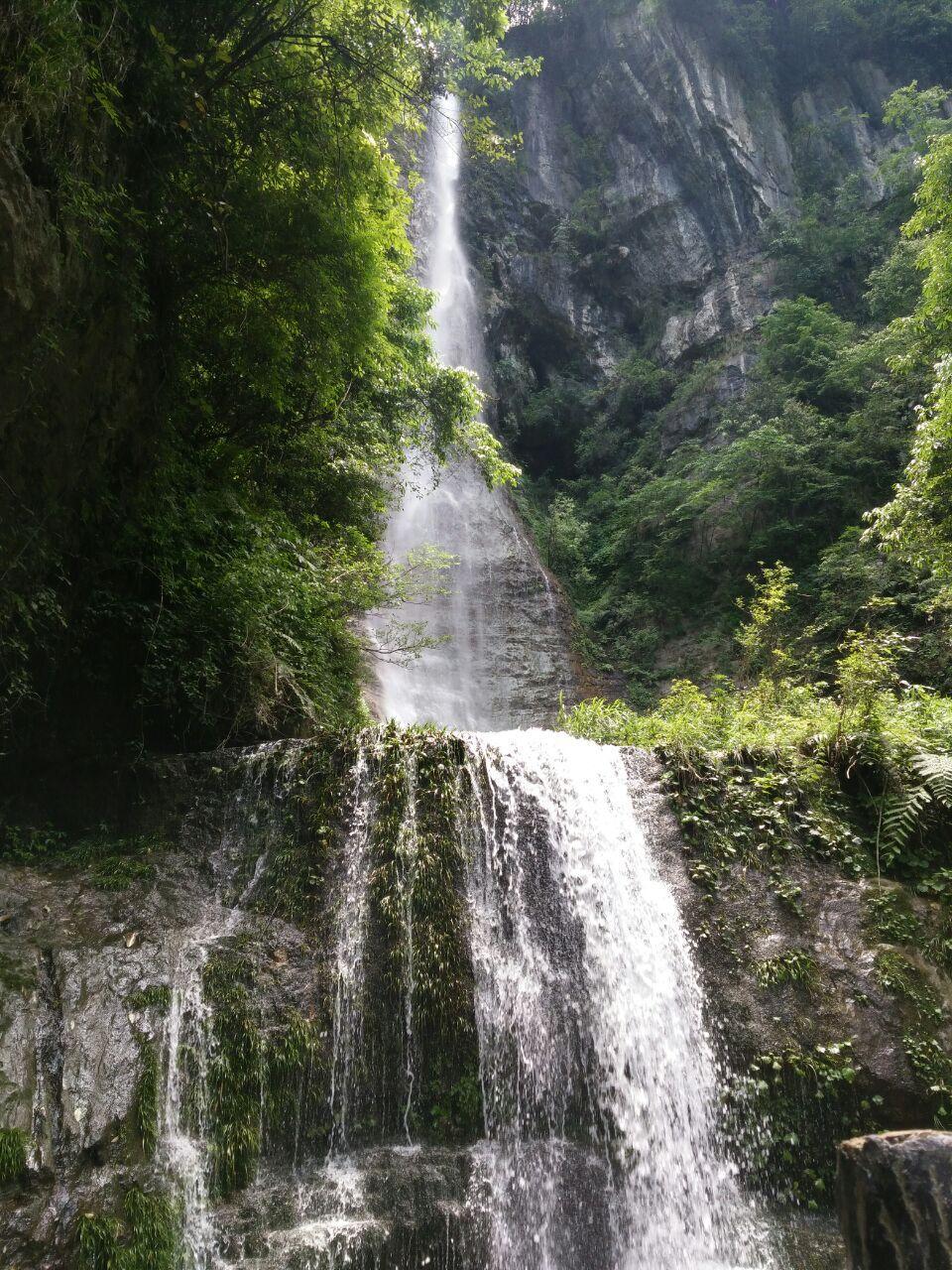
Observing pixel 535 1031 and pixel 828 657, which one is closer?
pixel 535 1031

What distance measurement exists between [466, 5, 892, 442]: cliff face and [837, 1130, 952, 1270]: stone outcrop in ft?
70.2

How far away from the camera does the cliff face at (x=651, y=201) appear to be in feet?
77.0

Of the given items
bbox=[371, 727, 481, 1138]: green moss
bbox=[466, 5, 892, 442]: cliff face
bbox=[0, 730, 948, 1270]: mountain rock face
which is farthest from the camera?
bbox=[466, 5, 892, 442]: cliff face

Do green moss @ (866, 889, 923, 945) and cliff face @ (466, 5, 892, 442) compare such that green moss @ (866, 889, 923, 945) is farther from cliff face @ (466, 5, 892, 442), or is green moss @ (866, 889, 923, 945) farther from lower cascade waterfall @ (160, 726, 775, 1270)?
cliff face @ (466, 5, 892, 442)

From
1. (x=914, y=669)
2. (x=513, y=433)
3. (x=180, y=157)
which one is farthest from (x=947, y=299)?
(x=513, y=433)

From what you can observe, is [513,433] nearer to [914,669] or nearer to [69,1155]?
[914,669]

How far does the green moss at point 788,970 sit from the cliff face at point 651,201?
771 inches

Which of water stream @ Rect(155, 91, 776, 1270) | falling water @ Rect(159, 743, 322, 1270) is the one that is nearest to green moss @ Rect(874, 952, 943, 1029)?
water stream @ Rect(155, 91, 776, 1270)

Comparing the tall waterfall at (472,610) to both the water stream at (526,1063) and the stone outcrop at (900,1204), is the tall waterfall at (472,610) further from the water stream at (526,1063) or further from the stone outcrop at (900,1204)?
the stone outcrop at (900,1204)

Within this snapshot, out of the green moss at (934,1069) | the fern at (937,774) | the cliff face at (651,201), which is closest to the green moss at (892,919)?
the green moss at (934,1069)

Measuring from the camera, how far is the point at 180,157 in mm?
5367

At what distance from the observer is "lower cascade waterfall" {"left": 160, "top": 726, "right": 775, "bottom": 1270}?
4.21 metres

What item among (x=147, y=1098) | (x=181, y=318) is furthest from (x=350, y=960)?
(x=181, y=318)

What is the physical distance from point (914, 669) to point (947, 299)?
207 inches
